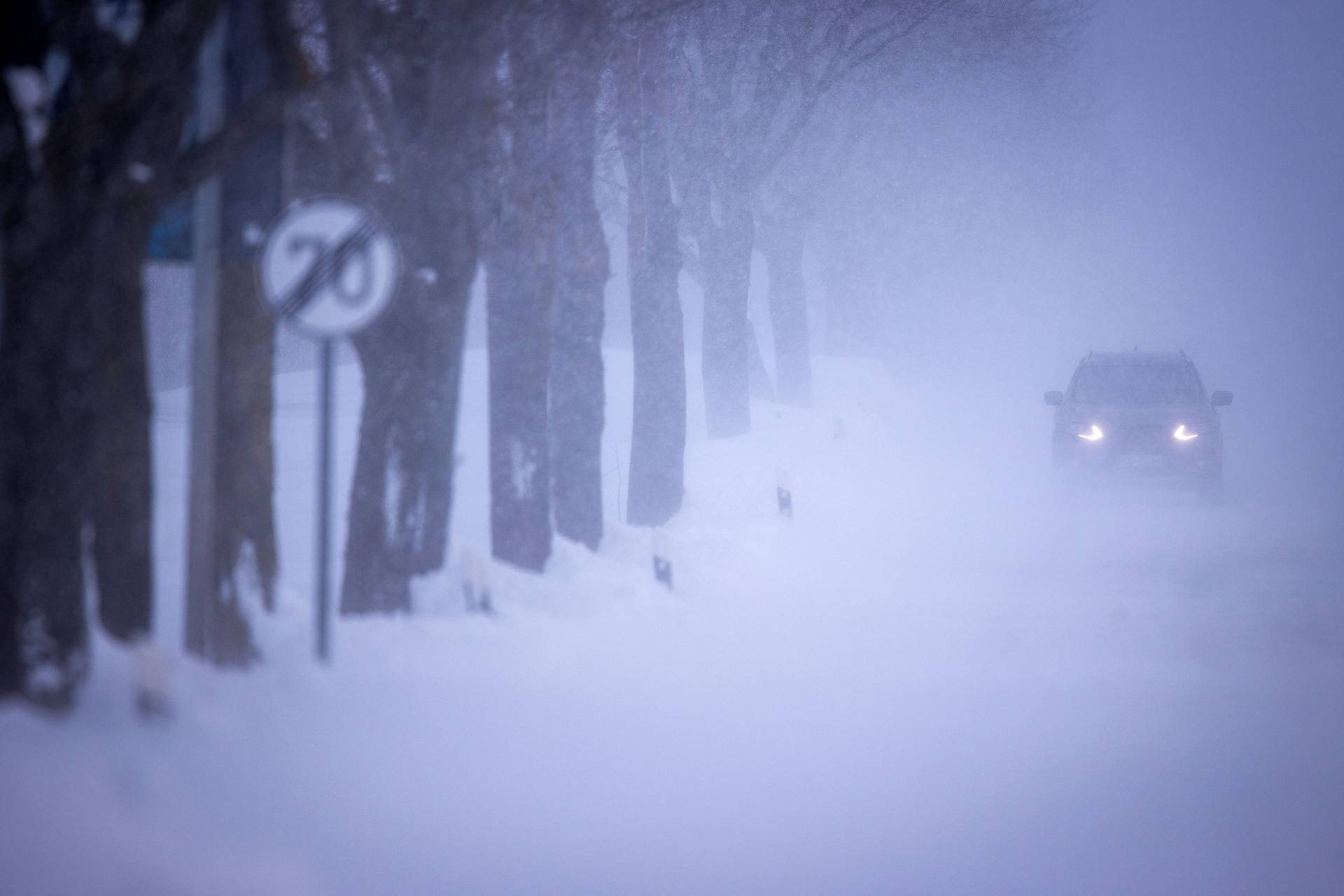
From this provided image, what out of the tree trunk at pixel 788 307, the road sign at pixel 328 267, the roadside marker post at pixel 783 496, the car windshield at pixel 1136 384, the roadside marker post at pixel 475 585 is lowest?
the roadside marker post at pixel 475 585

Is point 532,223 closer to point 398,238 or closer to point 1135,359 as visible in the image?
point 398,238

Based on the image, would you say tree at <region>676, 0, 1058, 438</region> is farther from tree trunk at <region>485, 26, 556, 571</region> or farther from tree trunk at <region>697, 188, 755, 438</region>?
tree trunk at <region>485, 26, 556, 571</region>

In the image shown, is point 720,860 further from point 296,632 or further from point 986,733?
point 296,632

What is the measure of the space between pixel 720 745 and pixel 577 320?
604 cm

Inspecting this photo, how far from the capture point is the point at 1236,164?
7375 centimetres

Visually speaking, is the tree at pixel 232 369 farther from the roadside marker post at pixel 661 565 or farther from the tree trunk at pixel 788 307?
the tree trunk at pixel 788 307

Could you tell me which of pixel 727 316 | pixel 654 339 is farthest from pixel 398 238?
pixel 727 316

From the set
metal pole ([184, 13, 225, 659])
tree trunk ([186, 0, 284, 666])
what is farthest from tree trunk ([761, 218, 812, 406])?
metal pole ([184, 13, 225, 659])

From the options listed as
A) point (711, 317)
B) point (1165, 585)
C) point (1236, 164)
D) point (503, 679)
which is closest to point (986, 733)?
point (503, 679)

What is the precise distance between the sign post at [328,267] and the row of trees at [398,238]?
0.55 m

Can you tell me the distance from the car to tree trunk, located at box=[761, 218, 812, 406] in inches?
310

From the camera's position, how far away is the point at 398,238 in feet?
25.9

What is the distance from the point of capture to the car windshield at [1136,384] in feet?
57.7

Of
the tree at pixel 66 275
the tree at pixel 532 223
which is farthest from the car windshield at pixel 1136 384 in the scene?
the tree at pixel 66 275
